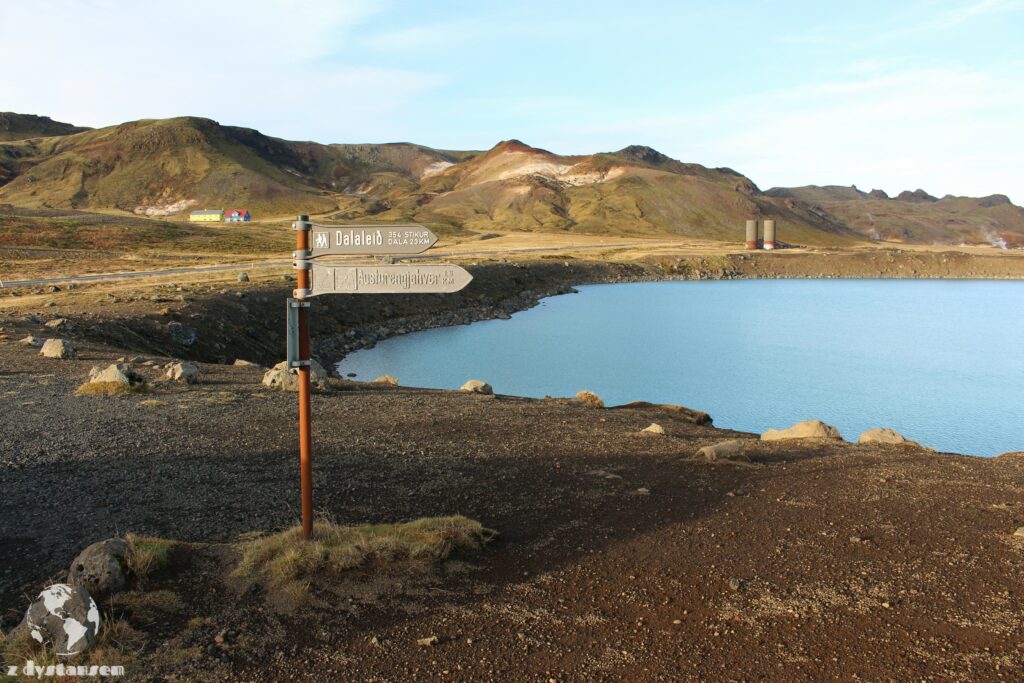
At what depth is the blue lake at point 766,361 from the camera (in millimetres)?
26469

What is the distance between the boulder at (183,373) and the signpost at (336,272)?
36.0 ft

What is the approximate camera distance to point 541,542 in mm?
7766

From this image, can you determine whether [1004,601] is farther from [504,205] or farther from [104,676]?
[504,205]

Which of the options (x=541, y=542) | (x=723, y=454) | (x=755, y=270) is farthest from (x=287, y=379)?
(x=755, y=270)

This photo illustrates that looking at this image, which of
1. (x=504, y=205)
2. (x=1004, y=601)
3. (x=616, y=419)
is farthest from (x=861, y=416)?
(x=504, y=205)

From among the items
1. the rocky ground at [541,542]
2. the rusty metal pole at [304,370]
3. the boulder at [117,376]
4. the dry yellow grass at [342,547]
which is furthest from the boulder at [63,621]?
the boulder at [117,376]

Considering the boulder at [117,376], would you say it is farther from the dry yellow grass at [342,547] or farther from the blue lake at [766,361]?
the blue lake at [766,361]

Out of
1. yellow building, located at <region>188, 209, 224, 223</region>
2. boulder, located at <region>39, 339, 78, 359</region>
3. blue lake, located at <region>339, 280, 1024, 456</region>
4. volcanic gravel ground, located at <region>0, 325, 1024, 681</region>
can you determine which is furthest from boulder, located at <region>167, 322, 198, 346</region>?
yellow building, located at <region>188, 209, 224, 223</region>

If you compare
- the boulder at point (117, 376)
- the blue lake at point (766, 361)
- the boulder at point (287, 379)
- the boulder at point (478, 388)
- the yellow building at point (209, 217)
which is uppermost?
the yellow building at point (209, 217)

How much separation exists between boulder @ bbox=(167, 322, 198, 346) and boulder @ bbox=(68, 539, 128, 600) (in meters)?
21.7

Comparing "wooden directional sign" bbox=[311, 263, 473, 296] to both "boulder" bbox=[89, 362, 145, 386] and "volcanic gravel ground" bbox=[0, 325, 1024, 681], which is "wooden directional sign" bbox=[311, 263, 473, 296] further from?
"boulder" bbox=[89, 362, 145, 386]

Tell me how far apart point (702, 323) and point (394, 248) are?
4918cm

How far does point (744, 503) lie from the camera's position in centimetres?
890

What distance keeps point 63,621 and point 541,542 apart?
428cm
